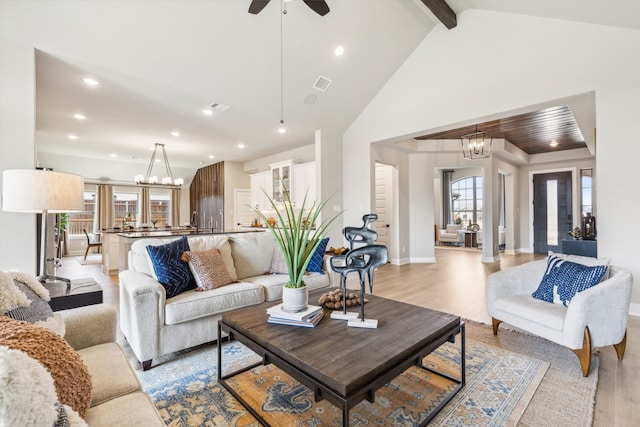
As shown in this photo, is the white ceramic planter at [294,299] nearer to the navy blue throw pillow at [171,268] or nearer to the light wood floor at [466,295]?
the navy blue throw pillow at [171,268]

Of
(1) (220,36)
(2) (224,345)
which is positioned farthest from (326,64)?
(2) (224,345)

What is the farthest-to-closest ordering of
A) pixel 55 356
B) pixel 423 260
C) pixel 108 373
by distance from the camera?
pixel 423 260 < pixel 108 373 < pixel 55 356

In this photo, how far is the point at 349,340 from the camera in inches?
63.1

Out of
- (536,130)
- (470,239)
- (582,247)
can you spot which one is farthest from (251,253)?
(470,239)

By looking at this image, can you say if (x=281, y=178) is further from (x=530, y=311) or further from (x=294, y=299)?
(x=530, y=311)

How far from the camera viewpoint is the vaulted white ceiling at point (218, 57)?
121 inches

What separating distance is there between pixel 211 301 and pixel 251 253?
90 centimetres

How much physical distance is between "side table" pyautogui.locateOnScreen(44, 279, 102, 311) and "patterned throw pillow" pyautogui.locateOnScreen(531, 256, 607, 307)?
345cm

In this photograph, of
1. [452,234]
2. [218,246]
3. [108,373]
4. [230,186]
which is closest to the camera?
[108,373]

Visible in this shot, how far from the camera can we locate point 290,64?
4.28 metres

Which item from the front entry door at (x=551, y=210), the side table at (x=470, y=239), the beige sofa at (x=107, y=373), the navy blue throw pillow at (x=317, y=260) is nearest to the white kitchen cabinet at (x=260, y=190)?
the navy blue throw pillow at (x=317, y=260)

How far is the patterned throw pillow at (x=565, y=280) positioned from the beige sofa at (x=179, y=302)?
202cm

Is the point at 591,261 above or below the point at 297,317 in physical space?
above

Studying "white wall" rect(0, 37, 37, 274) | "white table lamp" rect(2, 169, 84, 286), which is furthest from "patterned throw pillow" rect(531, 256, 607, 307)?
"white wall" rect(0, 37, 37, 274)
